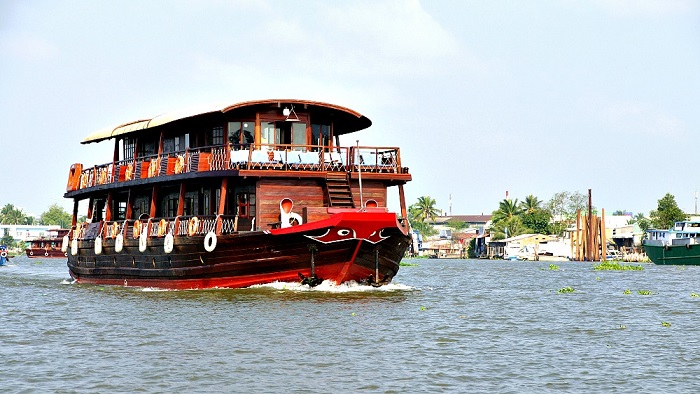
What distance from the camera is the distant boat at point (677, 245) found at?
72750 millimetres

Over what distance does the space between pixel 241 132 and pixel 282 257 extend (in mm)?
5096

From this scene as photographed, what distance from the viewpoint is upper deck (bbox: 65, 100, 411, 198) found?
92.2 ft

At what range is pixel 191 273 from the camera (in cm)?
2866

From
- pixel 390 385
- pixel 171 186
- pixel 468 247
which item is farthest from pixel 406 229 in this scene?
pixel 468 247

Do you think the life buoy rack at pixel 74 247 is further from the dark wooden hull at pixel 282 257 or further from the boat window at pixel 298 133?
the boat window at pixel 298 133

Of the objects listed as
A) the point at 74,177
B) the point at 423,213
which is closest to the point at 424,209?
the point at 423,213

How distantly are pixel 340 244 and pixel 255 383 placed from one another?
12199 mm

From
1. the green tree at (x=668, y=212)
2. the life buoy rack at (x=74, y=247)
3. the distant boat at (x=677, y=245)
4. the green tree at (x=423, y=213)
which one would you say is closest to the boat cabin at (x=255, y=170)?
the life buoy rack at (x=74, y=247)

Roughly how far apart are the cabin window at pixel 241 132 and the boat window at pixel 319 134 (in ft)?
6.56

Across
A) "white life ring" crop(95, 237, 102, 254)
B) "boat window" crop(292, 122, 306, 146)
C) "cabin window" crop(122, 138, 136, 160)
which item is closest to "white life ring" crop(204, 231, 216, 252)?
"boat window" crop(292, 122, 306, 146)

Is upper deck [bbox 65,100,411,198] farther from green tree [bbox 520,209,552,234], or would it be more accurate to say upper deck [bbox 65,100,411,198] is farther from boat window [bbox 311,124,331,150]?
green tree [bbox 520,209,552,234]

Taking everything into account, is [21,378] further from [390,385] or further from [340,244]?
[340,244]

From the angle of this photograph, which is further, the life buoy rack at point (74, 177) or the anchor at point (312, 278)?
the life buoy rack at point (74, 177)

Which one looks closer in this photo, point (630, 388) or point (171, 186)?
point (630, 388)
